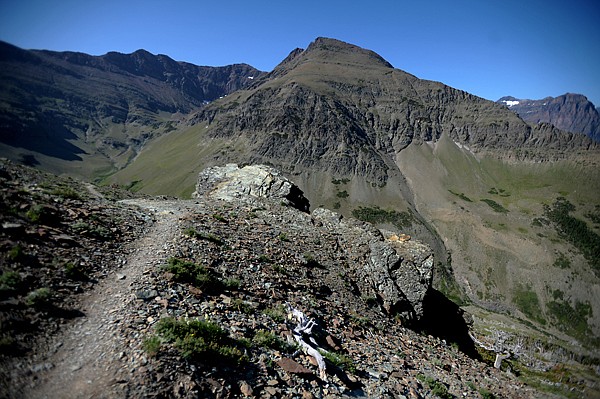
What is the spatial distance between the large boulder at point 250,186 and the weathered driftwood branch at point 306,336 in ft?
66.0

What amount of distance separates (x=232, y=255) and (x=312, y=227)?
10835 mm

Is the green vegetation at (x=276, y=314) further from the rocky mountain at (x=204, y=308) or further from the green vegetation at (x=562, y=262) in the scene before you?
the green vegetation at (x=562, y=262)

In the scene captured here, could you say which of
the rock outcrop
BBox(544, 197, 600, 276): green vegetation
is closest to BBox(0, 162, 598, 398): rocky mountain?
the rock outcrop

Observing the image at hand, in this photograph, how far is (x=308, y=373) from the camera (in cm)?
1082

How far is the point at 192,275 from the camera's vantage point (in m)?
14.1

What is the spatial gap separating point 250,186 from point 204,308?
2448cm

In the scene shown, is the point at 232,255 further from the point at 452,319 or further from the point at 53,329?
the point at 452,319

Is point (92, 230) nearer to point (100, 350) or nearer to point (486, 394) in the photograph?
point (100, 350)

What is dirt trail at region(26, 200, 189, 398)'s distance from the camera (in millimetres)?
7578

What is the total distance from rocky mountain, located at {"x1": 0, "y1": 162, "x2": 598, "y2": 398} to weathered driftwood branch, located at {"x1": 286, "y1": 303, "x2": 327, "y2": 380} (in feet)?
0.22

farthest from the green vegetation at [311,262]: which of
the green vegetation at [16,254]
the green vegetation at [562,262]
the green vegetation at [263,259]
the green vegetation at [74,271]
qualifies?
the green vegetation at [562,262]

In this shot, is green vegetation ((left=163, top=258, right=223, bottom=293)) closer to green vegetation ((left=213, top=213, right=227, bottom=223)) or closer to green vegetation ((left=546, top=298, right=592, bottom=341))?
green vegetation ((left=213, top=213, right=227, bottom=223))

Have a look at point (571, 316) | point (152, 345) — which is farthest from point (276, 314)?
point (571, 316)

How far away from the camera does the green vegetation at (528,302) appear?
150 metres
